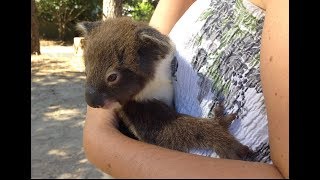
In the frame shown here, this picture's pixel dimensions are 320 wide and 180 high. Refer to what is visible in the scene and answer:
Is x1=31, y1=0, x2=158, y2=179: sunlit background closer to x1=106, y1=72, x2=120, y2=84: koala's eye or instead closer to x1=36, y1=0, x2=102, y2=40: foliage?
x1=36, y1=0, x2=102, y2=40: foliage

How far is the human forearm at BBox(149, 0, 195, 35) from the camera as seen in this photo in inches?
79.7

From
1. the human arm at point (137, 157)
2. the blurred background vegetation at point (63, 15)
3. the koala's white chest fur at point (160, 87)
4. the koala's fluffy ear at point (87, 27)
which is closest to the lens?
the human arm at point (137, 157)

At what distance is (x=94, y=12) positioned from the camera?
38.2 ft

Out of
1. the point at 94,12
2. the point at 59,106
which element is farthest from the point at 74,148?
the point at 94,12

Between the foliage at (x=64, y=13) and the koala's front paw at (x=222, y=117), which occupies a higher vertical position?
the koala's front paw at (x=222, y=117)

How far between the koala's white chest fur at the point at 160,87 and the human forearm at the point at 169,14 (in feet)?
1.04

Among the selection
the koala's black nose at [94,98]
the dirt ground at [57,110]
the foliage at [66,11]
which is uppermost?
the koala's black nose at [94,98]

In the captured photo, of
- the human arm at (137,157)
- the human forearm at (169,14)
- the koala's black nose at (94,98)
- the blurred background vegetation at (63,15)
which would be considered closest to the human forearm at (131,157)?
the human arm at (137,157)

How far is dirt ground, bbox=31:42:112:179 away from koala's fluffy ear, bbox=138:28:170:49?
122 centimetres

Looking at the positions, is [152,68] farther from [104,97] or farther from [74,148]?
[74,148]

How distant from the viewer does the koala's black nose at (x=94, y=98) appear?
1556 millimetres

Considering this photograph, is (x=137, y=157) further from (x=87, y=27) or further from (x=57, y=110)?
(x=57, y=110)

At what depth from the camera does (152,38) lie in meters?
1.65

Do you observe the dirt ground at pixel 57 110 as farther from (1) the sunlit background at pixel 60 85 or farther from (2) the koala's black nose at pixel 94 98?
(2) the koala's black nose at pixel 94 98
